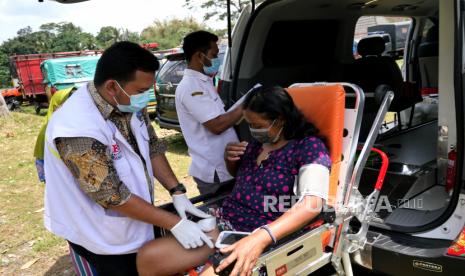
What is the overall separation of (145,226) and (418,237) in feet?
4.52

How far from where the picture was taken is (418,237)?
80.0 inches

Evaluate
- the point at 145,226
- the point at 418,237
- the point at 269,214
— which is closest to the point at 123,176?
the point at 145,226

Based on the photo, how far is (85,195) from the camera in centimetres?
175

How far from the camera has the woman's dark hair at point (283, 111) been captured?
2117mm

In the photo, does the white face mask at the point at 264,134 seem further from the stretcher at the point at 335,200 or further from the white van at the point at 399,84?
the white van at the point at 399,84

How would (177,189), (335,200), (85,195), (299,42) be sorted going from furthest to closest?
(299,42)
(177,189)
(335,200)
(85,195)

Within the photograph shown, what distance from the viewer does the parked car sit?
6.57 metres

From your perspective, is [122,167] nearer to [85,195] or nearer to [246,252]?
[85,195]

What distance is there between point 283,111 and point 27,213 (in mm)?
3699

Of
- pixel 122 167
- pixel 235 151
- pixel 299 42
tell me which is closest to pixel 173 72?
pixel 299 42

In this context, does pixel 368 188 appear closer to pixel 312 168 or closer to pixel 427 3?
pixel 312 168

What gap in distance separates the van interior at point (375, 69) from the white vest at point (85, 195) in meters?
1.33

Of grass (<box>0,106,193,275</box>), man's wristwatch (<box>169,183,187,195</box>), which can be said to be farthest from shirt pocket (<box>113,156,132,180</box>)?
grass (<box>0,106,193,275</box>)

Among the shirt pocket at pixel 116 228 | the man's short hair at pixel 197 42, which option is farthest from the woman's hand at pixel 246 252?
the man's short hair at pixel 197 42
